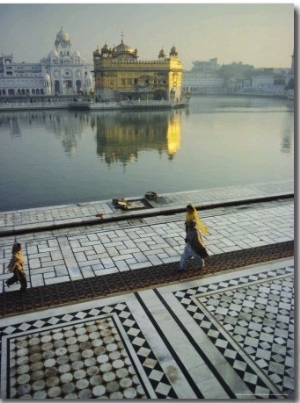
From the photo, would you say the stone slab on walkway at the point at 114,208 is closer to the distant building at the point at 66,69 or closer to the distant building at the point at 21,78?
the distant building at the point at 21,78

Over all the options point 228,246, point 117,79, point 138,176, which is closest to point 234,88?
point 117,79

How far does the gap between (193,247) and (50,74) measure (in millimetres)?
63238

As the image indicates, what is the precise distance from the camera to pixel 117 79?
45250 millimetres

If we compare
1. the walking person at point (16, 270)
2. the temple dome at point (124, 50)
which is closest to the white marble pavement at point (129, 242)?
the walking person at point (16, 270)

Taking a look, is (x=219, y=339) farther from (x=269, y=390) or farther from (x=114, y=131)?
(x=114, y=131)

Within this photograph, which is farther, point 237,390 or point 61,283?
point 61,283

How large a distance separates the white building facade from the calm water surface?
39848 mm

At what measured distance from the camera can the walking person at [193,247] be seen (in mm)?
4578

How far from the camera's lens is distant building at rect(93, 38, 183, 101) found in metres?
45.1

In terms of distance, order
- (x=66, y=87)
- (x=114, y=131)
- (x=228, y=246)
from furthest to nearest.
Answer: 1. (x=66, y=87)
2. (x=114, y=131)
3. (x=228, y=246)

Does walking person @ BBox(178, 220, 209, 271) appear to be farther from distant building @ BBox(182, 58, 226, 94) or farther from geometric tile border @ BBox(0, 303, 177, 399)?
distant building @ BBox(182, 58, 226, 94)

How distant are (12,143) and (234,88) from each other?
234 feet

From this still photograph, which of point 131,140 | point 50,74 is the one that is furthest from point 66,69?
point 131,140

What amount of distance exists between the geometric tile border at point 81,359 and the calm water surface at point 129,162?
5.52 meters
